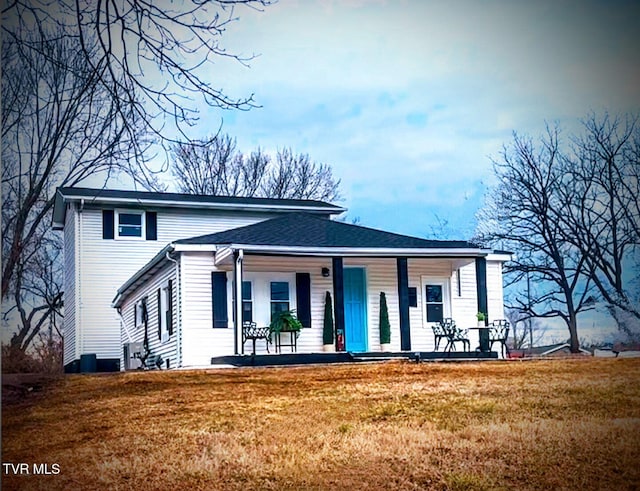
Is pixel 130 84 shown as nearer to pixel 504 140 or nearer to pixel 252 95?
pixel 252 95

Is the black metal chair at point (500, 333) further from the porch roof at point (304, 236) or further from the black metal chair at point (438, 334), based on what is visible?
the porch roof at point (304, 236)

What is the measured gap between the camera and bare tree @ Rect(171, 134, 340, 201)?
8.12 meters

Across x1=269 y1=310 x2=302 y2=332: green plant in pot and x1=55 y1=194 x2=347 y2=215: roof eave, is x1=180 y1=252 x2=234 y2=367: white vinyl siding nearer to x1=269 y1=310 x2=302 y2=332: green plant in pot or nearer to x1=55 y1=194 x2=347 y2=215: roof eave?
x1=269 y1=310 x2=302 y2=332: green plant in pot

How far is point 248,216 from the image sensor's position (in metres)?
11.0

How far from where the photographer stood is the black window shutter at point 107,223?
10.1 metres

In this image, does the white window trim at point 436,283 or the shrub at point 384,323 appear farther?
the white window trim at point 436,283

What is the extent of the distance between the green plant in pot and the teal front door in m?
0.54

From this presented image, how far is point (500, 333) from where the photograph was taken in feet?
30.4

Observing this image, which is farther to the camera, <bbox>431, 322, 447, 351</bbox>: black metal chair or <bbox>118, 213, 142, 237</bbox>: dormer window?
<bbox>118, 213, 142, 237</bbox>: dormer window

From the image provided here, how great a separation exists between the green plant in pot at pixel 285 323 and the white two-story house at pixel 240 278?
0.15 metres

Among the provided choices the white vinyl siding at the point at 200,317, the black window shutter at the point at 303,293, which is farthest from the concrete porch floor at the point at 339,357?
the black window shutter at the point at 303,293

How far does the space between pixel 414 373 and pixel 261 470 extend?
6.15 feet

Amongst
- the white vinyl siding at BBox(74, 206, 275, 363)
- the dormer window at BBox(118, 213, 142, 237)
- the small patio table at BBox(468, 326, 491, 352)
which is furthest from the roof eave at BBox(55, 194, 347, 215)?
the small patio table at BBox(468, 326, 491, 352)

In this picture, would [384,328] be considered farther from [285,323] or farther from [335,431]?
[335,431]
